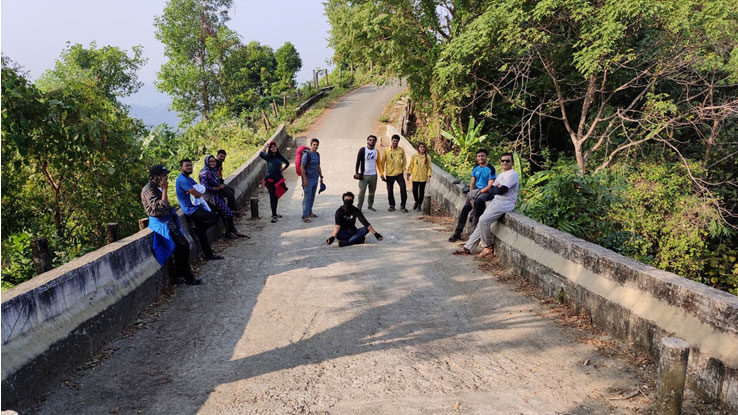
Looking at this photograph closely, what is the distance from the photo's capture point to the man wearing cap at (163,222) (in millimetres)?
6566

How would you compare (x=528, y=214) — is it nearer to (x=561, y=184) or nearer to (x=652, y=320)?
(x=561, y=184)

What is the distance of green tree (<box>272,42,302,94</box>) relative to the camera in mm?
51138

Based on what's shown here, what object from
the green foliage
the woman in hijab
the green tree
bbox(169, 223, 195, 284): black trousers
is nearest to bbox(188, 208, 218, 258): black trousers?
bbox(169, 223, 195, 284): black trousers

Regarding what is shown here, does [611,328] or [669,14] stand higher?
[669,14]

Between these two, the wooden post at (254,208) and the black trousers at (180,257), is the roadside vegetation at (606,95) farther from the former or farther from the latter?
the wooden post at (254,208)

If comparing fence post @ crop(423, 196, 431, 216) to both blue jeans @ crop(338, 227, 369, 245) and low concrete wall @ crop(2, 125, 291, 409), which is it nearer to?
blue jeans @ crop(338, 227, 369, 245)

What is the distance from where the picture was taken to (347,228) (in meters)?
9.45

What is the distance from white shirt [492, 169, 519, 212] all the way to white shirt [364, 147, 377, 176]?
3996 mm

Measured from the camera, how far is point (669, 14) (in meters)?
14.5

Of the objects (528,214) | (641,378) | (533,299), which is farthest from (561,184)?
(641,378)

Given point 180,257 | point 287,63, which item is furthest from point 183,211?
point 287,63

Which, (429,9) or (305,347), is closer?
(305,347)

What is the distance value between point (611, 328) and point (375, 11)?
16.2 m

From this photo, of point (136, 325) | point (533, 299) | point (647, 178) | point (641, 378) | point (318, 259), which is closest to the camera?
point (641, 378)
